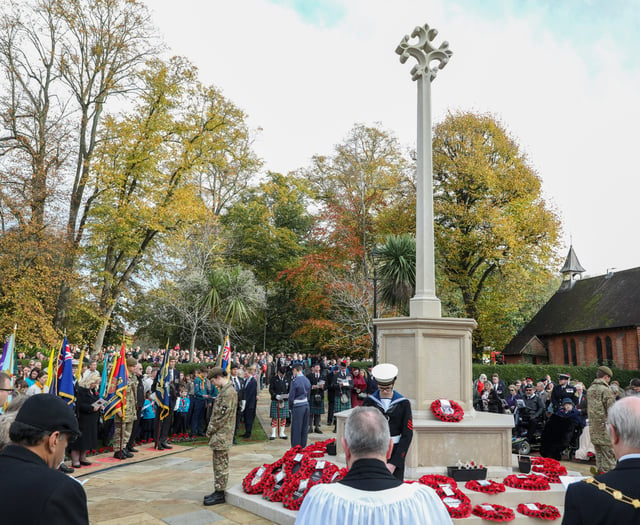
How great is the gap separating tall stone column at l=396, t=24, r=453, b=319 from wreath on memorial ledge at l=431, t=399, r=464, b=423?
1529 mm

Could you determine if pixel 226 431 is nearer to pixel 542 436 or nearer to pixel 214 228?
pixel 542 436

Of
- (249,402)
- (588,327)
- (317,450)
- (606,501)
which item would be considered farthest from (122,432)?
(588,327)

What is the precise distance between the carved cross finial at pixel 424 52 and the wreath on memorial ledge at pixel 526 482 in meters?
6.63

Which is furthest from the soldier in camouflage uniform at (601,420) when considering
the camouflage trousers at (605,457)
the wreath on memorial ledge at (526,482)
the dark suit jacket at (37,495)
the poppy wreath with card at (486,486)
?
the dark suit jacket at (37,495)

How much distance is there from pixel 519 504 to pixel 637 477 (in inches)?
189

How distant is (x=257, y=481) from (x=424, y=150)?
6.10 metres

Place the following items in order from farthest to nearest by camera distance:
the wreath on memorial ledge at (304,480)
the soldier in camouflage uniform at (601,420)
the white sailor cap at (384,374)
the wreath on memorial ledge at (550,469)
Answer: the soldier in camouflage uniform at (601,420), the wreath on memorial ledge at (550,469), the wreath on memorial ledge at (304,480), the white sailor cap at (384,374)

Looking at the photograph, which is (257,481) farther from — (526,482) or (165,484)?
(526,482)

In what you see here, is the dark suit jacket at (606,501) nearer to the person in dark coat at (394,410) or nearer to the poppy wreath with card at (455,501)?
the person in dark coat at (394,410)

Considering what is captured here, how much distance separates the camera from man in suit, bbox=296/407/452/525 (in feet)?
7.64

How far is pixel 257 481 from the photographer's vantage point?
741 centimetres

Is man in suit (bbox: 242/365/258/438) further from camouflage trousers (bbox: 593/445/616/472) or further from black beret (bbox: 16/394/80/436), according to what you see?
black beret (bbox: 16/394/80/436)

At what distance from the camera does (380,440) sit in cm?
243

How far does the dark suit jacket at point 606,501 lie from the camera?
206 centimetres
